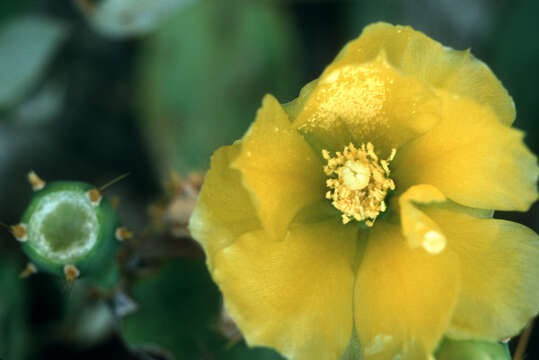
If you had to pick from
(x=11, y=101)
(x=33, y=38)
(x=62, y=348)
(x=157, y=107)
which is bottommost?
(x=62, y=348)

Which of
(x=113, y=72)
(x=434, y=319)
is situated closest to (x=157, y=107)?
(x=113, y=72)

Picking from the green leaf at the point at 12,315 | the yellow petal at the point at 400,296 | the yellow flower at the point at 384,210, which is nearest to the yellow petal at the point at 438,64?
the yellow flower at the point at 384,210

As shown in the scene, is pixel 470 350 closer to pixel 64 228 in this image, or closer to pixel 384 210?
pixel 384 210

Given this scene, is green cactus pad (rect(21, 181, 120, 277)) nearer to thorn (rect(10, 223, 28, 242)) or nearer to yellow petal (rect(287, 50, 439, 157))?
thorn (rect(10, 223, 28, 242))

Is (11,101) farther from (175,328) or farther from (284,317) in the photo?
(284,317)

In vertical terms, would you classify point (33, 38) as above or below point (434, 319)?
above

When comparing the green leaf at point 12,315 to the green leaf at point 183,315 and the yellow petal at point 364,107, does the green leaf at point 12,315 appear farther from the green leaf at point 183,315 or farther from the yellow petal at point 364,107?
the yellow petal at point 364,107

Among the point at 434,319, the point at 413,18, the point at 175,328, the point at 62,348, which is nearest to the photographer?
the point at 434,319

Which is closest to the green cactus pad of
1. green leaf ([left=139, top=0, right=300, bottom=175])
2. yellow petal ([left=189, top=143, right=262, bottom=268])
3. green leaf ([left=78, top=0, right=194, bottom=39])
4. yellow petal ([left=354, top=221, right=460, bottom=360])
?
yellow petal ([left=189, top=143, right=262, bottom=268])
